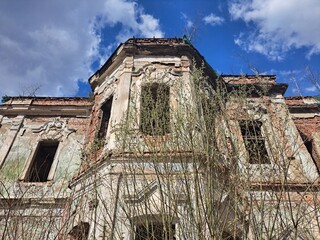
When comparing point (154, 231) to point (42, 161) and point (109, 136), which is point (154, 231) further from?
point (42, 161)

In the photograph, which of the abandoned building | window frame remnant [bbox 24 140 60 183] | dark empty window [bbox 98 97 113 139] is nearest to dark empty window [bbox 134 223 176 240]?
the abandoned building

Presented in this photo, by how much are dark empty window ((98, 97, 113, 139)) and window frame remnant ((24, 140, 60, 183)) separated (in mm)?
2045

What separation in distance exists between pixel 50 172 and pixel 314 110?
31.6ft

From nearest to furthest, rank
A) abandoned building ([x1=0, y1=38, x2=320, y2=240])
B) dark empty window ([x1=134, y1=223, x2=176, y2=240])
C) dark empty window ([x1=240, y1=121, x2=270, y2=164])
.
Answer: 1. dark empty window ([x1=134, y1=223, x2=176, y2=240])
2. dark empty window ([x1=240, y1=121, x2=270, y2=164])
3. abandoned building ([x1=0, y1=38, x2=320, y2=240])

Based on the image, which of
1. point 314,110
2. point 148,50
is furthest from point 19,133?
point 314,110

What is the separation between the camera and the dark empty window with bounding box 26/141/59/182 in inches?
369

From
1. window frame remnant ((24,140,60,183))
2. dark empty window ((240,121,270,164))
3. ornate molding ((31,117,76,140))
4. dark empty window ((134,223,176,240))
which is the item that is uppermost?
ornate molding ((31,117,76,140))

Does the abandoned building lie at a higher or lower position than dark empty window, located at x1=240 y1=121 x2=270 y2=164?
higher

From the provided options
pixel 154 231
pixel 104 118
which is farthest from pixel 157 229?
pixel 104 118

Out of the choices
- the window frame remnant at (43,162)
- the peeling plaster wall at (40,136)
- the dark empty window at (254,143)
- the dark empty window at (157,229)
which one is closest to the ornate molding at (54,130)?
the peeling plaster wall at (40,136)

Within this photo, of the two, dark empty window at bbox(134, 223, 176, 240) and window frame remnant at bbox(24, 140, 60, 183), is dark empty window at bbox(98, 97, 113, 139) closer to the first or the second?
window frame remnant at bbox(24, 140, 60, 183)

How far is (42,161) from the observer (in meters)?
10.1

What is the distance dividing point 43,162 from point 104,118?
266cm

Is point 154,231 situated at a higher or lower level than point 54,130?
lower
